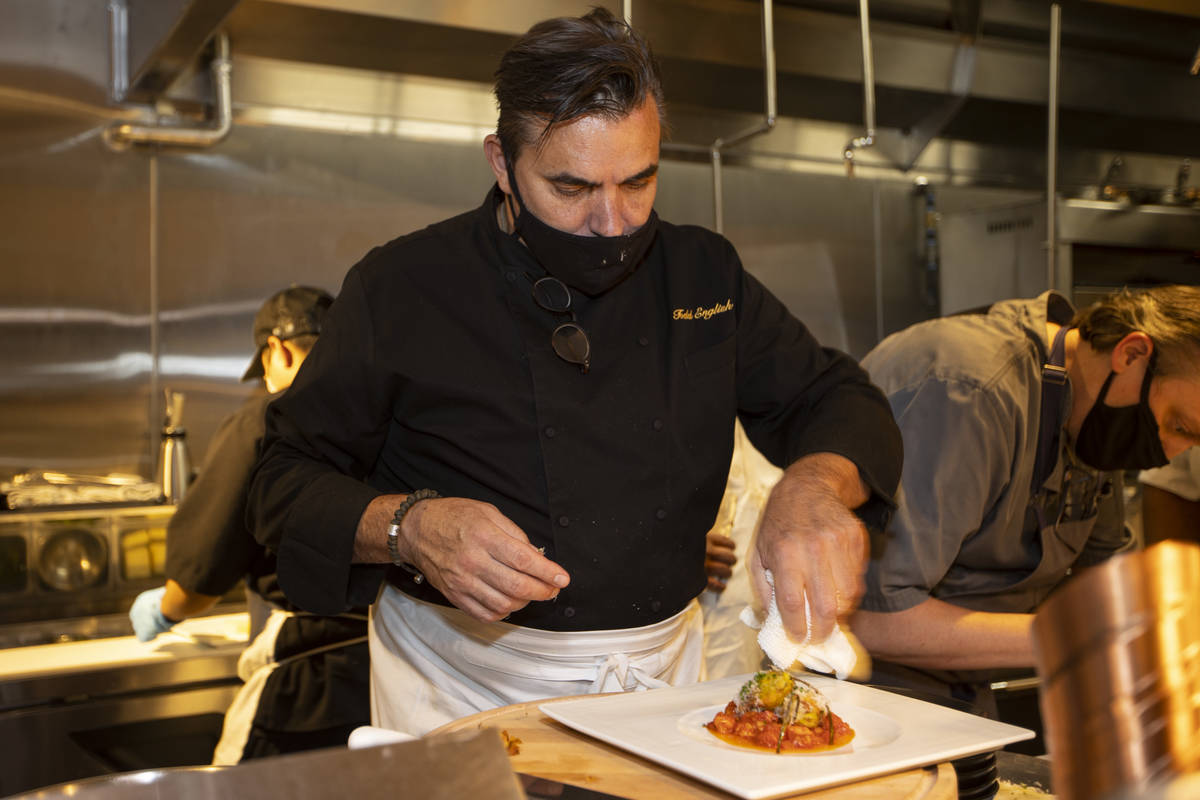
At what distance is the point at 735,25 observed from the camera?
3.57m

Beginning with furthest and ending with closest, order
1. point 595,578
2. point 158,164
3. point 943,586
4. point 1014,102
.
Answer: point 1014,102 < point 158,164 < point 943,586 < point 595,578

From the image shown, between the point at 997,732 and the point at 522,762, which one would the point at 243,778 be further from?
the point at 997,732

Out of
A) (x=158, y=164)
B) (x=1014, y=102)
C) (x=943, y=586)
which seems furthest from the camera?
(x=1014, y=102)

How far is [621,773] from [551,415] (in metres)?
0.55

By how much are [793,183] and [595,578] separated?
317 cm

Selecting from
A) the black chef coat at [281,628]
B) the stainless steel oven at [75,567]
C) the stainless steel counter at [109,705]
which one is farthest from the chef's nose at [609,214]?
the stainless steel oven at [75,567]

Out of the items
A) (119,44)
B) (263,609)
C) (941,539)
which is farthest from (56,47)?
(941,539)

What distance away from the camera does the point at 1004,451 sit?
166 centimetres

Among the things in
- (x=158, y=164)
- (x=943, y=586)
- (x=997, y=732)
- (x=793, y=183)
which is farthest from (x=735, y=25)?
(x=997, y=732)

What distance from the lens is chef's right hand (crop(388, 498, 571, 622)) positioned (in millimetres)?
1082

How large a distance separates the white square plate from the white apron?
15 centimetres

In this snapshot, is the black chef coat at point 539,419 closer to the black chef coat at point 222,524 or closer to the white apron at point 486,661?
the white apron at point 486,661

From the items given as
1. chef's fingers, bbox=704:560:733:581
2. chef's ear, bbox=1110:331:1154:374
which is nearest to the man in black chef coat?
chef's fingers, bbox=704:560:733:581

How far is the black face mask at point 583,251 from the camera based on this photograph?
1.38 meters
